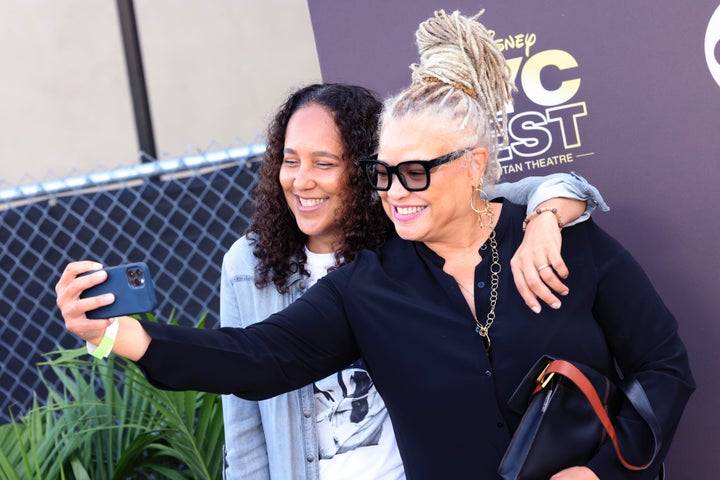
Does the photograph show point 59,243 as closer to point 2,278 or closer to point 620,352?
point 2,278

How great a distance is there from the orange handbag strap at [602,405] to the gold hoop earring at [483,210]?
41 centimetres

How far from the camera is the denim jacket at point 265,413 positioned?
250cm

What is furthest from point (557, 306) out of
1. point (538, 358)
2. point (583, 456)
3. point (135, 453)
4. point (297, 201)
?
point (135, 453)

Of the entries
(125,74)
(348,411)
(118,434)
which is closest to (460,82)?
(348,411)

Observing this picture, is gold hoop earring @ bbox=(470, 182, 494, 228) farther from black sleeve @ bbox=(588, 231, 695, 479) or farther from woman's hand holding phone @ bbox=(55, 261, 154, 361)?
woman's hand holding phone @ bbox=(55, 261, 154, 361)

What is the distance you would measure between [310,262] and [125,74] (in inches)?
248

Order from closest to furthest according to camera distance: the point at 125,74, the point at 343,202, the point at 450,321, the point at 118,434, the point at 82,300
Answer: the point at 82,300, the point at 450,321, the point at 343,202, the point at 118,434, the point at 125,74

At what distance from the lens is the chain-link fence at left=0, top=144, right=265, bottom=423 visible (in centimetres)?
412

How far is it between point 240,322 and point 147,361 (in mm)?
597

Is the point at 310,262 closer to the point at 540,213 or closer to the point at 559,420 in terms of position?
the point at 540,213

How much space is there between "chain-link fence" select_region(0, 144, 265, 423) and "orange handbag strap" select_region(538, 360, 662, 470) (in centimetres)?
219

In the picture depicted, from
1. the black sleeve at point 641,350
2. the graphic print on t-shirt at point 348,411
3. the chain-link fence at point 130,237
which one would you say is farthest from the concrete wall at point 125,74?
the black sleeve at point 641,350

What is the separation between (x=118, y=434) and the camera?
3416 millimetres

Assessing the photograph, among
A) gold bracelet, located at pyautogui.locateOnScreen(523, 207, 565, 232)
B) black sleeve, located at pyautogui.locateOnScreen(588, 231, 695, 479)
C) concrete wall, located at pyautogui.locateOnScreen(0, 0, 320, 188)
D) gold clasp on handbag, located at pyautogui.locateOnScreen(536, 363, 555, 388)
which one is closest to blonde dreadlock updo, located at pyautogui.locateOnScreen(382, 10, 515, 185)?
gold bracelet, located at pyautogui.locateOnScreen(523, 207, 565, 232)
